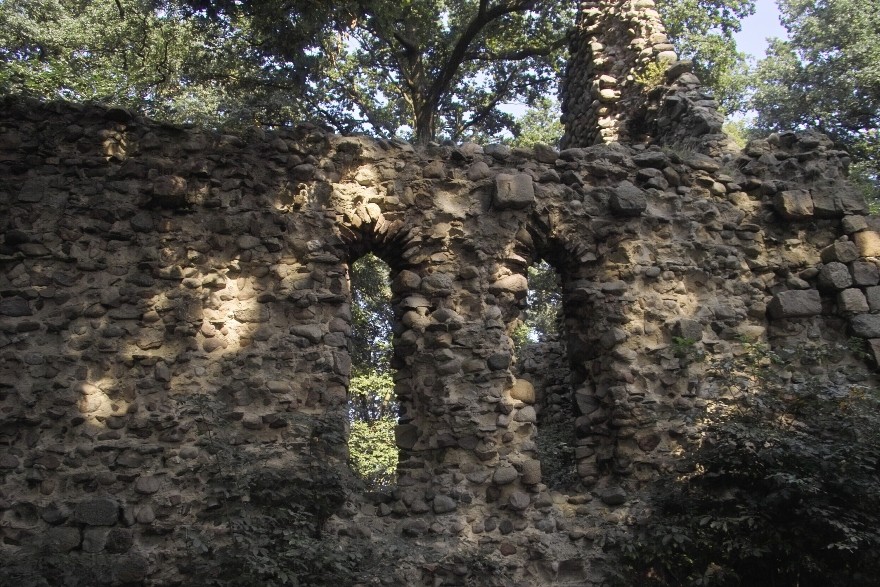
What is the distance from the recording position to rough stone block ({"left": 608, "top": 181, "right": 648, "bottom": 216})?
6488 millimetres

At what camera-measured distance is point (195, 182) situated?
226 inches

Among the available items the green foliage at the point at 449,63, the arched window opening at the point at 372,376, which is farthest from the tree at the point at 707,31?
the arched window opening at the point at 372,376

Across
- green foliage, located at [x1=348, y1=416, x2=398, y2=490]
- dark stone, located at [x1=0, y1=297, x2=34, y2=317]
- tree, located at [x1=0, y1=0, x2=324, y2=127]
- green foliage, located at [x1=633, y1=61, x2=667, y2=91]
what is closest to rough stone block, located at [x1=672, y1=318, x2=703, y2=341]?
green foliage, located at [x1=633, y1=61, x2=667, y2=91]

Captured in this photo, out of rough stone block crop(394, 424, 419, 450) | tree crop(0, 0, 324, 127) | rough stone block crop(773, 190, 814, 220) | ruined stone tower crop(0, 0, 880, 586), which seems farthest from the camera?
tree crop(0, 0, 324, 127)

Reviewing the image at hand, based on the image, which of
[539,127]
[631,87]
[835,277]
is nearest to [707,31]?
[539,127]

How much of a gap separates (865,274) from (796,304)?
74 centimetres

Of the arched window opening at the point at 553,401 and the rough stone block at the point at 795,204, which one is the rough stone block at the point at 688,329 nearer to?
the arched window opening at the point at 553,401

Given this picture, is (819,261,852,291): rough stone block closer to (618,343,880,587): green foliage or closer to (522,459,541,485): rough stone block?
(618,343,880,587): green foliage

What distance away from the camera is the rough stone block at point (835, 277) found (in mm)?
6652

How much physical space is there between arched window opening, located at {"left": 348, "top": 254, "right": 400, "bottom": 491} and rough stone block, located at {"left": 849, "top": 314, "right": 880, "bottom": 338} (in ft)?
17.9

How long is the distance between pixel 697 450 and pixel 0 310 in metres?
5.59

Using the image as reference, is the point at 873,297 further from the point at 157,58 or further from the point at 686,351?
the point at 157,58

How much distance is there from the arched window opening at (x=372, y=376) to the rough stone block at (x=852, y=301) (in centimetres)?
538

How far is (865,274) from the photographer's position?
6.68m
